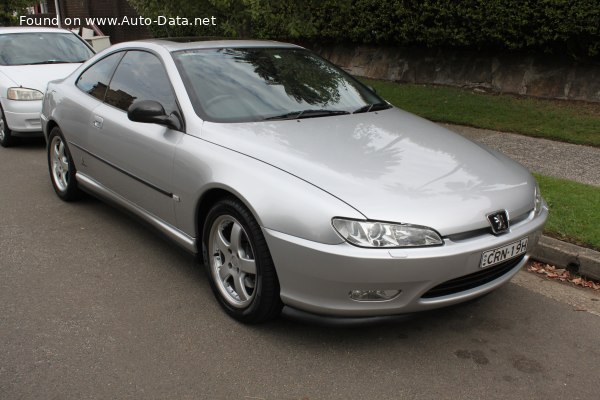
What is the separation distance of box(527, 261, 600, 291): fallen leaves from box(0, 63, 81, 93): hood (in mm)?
6447

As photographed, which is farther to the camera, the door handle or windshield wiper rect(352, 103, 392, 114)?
the door handle

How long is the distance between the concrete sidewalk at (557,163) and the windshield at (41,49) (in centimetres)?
555

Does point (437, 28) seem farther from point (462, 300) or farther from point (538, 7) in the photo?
point (462, 300)

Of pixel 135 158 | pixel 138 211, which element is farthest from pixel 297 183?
pixel 138 211

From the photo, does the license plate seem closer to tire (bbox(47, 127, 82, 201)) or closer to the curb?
the curb

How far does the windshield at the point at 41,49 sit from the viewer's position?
880 centimetres

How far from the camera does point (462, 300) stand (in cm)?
321

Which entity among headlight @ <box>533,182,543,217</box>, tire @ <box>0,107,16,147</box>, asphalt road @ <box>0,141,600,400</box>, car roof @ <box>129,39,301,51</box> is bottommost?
tire @ <box>0,107,16,147</box>

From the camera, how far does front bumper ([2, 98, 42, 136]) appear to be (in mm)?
8008

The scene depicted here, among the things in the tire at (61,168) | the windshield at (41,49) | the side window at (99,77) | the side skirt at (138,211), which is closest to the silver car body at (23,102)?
the windshield at (41,49)

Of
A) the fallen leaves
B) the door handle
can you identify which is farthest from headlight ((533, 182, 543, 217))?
the door handle

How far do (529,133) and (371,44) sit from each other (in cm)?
497

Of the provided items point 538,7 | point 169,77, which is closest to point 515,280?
point 169,77

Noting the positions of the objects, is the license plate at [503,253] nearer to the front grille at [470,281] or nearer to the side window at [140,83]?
the front grille at [470,281]
